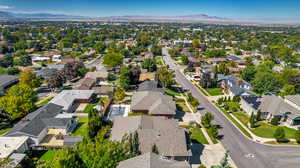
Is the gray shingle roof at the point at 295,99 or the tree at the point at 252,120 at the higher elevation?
the gray shingle roof at the point at 295,99

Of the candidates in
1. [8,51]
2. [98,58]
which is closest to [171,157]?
[98,58]

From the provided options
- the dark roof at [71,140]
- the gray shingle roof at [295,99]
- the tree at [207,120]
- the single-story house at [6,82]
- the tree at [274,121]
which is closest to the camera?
the dark roof at [71,140]

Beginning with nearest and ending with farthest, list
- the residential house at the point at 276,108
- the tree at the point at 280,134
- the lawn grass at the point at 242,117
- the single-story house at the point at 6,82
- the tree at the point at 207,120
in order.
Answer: the tree at the point at 280,134 < the tree at the point at 207,120 < the residential house at the point at 276,108 < the lawn grass at the point at 242,117 < the single-story house at the point at 6,82

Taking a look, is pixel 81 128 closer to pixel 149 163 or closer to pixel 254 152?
pixel 149 163

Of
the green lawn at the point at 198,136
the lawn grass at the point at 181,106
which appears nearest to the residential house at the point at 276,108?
the green lawn at the point at 198,136

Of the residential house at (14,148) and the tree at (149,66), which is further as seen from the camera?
the tree at (149,66)

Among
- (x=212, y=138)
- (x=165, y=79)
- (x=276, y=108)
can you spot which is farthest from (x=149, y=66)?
(x=276, y=108)

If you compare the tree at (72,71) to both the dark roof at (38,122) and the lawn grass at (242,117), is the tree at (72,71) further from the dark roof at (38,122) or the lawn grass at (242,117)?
the lawn grass at (242,117)

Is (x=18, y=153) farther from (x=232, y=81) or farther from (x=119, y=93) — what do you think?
(x=232, y=81)
